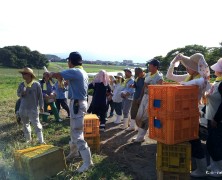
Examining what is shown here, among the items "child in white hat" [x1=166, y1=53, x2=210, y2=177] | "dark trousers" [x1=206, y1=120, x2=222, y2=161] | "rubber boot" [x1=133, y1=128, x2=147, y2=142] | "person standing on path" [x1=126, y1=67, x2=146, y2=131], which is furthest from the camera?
"person standing on path" [x1=126, y1=67, x2=146, y2=131]

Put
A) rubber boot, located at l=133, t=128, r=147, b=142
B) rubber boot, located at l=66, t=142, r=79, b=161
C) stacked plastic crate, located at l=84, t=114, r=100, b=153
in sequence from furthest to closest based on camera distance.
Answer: rubber boot, located at l=133, t=128, r=147, b=142, stacked plastic crate, located at l=84, t=114, r=100, b=153, rubber boot, located at l=66, t=142, r=79, b=161

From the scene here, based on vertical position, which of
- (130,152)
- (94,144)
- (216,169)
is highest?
(94,144)

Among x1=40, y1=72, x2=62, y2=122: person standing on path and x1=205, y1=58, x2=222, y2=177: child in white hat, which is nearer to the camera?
x1=205, y1=58, x2=222, y2=177: child in white hat

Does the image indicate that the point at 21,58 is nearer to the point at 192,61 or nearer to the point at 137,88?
the point at 137,88

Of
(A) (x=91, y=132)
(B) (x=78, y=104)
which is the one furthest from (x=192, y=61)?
(A) (x=91, y=132)

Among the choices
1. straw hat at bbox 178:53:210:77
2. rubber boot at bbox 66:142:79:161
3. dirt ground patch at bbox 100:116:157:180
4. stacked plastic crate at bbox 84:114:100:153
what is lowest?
dirt ground patch at bbox 100:116:157:180

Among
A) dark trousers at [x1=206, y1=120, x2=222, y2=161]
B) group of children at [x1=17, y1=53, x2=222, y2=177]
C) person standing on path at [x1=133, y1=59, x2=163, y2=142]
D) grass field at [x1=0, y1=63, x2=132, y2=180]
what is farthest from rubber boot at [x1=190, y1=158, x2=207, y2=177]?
person standing on path at [x1=133, y1=59, x2=163, y2=142]

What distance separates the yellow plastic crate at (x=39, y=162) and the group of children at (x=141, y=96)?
169cm

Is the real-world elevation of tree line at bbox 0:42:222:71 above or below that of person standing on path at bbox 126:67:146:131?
above

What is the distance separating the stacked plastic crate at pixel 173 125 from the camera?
414cm

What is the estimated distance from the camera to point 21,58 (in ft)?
145

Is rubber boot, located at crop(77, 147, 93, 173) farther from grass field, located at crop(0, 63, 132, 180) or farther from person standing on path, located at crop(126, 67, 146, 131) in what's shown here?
person standing on path, located at crop(126, 67, 146, 131)

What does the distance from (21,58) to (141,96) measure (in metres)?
40.6

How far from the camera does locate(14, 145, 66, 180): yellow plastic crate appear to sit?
4480 millimetres
